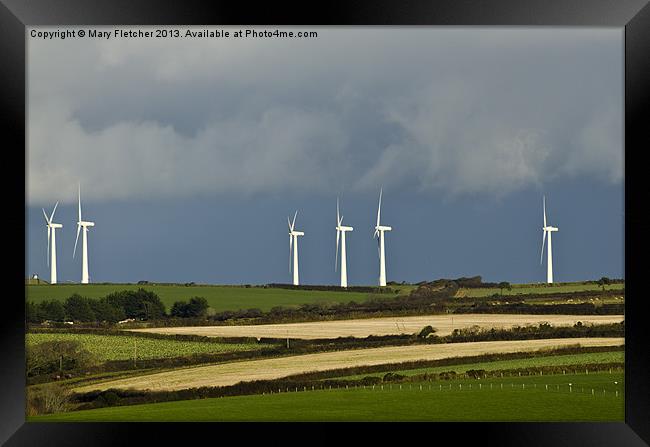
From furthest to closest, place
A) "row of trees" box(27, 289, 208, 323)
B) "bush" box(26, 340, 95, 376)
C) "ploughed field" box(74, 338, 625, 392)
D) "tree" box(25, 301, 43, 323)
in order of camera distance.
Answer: "row of trees" box(27, 289, 208, 323)
"tree" box(25, 301, 43, 323)
"ploughed field" box(74, 338, 625, 392)
"bush" box(26, 340, 95, 376)

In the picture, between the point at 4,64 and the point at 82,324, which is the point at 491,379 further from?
the point at 4,64

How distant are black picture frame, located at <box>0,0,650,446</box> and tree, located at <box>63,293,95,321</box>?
23.4 ft

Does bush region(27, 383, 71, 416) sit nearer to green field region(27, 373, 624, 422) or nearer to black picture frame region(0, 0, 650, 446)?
green field region(27, 373, 624, 422)

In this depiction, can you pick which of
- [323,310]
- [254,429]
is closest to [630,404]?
[254,429]

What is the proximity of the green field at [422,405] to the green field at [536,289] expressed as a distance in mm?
1725

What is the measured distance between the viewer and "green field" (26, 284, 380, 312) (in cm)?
1694

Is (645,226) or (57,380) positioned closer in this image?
(645,226)

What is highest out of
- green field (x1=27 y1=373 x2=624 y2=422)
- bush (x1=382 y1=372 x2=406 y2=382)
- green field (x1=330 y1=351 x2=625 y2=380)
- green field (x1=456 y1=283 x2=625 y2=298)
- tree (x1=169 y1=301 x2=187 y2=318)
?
green field (x1=456 y1=283 x2=625 y2=298)

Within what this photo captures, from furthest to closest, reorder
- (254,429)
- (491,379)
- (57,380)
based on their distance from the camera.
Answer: (491,379), (57,380), (254,429)

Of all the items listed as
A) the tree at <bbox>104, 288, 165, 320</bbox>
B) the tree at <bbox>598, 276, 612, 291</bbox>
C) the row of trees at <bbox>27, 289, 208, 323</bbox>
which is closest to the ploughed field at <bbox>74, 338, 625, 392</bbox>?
the tree at <bbox>598, 276, 612, 291</bbox>

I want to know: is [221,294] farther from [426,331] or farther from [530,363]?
[530,363]

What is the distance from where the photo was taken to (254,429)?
31.7ft

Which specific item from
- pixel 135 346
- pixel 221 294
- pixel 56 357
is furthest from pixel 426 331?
pixel 56 357

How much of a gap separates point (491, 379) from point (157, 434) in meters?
7.89
